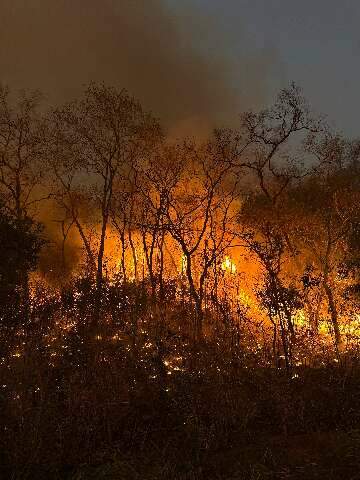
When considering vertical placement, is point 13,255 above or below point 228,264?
below

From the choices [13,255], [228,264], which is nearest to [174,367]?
[13,255]

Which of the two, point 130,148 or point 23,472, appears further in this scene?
point 130,148

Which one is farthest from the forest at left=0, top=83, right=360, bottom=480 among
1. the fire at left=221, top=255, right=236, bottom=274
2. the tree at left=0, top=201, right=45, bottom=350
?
the fire at left=221, top=255, right=236, bottom=274

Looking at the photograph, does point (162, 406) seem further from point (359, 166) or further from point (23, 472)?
point (359, 166)

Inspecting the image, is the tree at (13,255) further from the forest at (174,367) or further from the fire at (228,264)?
the fire at (228,264)

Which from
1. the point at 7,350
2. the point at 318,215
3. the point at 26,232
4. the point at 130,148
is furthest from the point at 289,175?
the point at 7,350

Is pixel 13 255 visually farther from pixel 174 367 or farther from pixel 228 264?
pixel 228 264

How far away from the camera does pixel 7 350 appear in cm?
1250

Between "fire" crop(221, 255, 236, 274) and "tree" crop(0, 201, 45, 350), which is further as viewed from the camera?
"fire" crop(221, 255, 236, 274)

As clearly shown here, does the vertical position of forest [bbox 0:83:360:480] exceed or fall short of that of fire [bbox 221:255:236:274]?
it falls short

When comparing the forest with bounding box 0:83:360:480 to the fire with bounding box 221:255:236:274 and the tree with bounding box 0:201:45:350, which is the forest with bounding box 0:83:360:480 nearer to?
the tree with bounding box 0:201:45:350

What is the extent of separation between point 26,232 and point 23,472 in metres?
7.56

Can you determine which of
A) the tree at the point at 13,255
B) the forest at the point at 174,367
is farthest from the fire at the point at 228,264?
the tree at the point at 13,255

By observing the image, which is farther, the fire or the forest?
the fire
